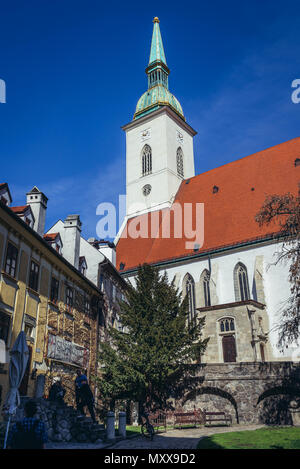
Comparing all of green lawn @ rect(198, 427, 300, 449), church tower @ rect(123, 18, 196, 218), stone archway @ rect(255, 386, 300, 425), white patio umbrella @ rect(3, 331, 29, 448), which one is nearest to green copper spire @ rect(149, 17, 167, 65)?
church tower @ rect(123, 18, 196, 218)

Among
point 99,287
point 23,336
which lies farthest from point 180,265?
point 23,336

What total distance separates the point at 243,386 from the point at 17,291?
12.5m

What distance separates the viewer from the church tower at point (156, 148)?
145 feet

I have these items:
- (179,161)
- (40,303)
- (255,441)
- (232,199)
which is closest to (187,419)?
(255,441)

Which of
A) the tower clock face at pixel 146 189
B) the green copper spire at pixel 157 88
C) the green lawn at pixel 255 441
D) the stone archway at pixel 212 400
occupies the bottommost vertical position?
the green lawn at pixel 255 441

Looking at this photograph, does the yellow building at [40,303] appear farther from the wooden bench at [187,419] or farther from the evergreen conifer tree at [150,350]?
the wooden bench at [187,419]

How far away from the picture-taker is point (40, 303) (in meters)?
15.0

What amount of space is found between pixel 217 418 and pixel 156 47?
49.6m

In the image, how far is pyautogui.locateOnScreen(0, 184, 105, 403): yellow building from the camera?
12.9 meters

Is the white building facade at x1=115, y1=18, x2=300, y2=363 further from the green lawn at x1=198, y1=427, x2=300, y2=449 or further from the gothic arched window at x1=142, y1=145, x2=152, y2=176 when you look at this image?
the green lawn at x1=198, y1=427, x2=300, y2=449

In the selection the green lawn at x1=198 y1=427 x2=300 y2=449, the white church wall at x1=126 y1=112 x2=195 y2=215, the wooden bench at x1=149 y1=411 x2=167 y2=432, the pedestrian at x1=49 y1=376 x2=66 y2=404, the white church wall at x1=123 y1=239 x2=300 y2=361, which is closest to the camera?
the green lawn at x1=198 y1=427 x2=300 y2=449

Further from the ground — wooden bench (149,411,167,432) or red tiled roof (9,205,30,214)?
red tiled roof (9,205,30,214)

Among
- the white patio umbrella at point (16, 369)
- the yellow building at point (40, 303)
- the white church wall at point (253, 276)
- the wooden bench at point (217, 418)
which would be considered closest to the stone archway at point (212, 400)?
the wooden bench at point (217, 418)

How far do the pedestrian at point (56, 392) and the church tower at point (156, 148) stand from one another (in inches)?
1116
